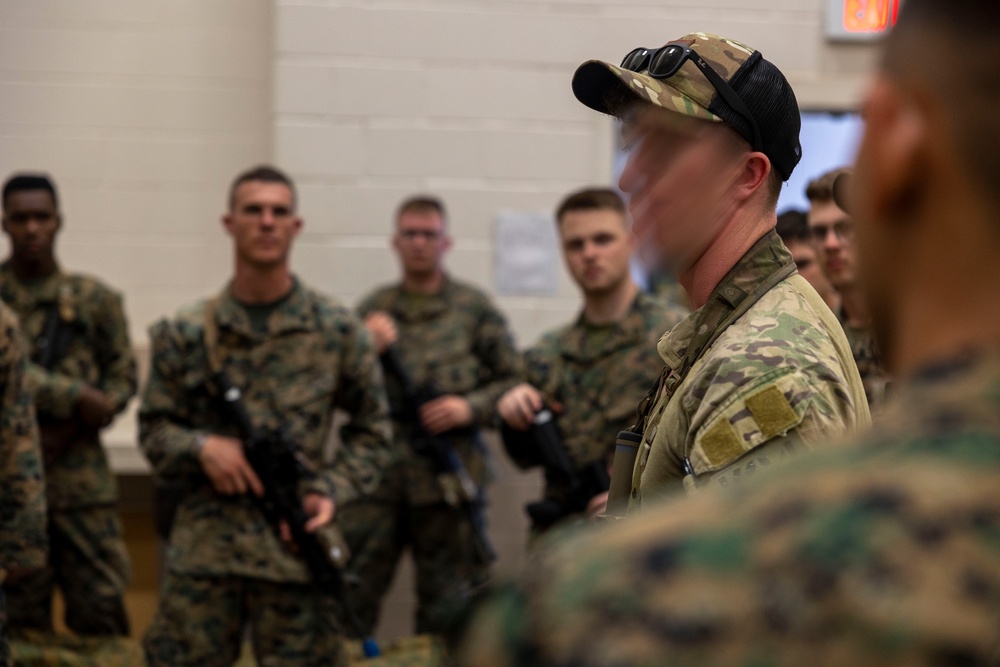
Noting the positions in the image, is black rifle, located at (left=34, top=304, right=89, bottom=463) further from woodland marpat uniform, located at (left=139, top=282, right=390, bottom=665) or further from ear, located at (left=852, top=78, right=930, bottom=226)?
ear, located at (left=852, top=78, right=930, bottom=226)

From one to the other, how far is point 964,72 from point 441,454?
4106 millimetres

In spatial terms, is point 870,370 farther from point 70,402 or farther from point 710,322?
point 70,402

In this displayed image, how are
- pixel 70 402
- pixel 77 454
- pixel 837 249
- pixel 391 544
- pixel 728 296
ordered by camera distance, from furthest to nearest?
pixel 391 544
pixel 77 454
pixel 70 402
pixel 837 249
pixel 728 296

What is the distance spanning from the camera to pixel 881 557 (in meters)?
0.59

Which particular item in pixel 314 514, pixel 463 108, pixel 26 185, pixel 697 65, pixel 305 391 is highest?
pixel 463 108

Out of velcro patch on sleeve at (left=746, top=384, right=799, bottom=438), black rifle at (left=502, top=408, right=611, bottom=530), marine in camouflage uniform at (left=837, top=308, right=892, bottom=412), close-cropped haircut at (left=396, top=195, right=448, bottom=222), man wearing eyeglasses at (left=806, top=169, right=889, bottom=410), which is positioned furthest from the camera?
close-cropped haircut at (left=396, top=195, right=448, bottom=222)

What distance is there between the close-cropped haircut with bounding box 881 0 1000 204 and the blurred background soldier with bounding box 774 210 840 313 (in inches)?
113

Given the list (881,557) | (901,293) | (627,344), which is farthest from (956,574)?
(627,344)

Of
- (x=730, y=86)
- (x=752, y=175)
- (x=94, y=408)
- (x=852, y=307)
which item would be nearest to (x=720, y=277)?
(x=752, y=175)

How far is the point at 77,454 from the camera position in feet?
15.1

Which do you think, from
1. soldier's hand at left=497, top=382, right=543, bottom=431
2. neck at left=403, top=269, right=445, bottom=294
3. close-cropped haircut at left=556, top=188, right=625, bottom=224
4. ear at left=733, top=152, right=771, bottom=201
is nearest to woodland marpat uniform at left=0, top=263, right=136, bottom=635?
neck at left=403, top=269, right=445, bottom=294

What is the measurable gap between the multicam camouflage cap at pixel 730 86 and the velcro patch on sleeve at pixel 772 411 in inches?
15.5

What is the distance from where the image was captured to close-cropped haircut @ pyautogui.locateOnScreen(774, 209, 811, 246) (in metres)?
3.76

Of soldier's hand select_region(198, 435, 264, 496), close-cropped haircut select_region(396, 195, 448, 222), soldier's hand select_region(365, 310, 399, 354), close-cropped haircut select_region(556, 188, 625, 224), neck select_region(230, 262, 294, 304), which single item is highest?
close-cropped haircut select_region(396, 195, 448, 222)
